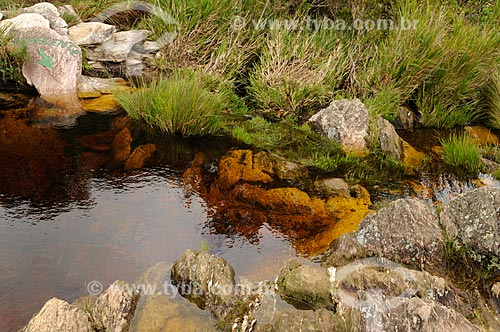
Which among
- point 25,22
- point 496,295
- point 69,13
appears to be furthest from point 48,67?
point 496,295

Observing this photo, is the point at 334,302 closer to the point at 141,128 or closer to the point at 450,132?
the point at 141,128

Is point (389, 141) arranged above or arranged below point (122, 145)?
above

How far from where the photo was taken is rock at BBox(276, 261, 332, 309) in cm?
331

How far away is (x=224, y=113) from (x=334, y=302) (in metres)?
4.60

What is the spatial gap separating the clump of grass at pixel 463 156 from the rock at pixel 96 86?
5.36 m

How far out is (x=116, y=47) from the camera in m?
8.41

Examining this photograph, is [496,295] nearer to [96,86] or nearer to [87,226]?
[87,226]

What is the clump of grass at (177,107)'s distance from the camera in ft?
20.2

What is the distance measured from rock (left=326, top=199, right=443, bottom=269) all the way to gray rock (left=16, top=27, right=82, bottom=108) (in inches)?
215

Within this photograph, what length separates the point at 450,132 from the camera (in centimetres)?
726

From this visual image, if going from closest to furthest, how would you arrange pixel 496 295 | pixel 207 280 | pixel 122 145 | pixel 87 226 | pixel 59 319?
pixel 59 319 → pixel 496 295 → pixel 207 280 → pixel 87 226 → pixel 122 145

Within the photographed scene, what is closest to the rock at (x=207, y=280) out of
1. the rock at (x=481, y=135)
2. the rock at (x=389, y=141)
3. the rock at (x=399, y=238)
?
the rock at (x=399, y=238)

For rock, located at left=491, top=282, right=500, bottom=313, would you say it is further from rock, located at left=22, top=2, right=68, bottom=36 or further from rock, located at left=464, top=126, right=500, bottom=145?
rock, located at left=22, top=2, right=68, bottom=36

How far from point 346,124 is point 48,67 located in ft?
16.8
